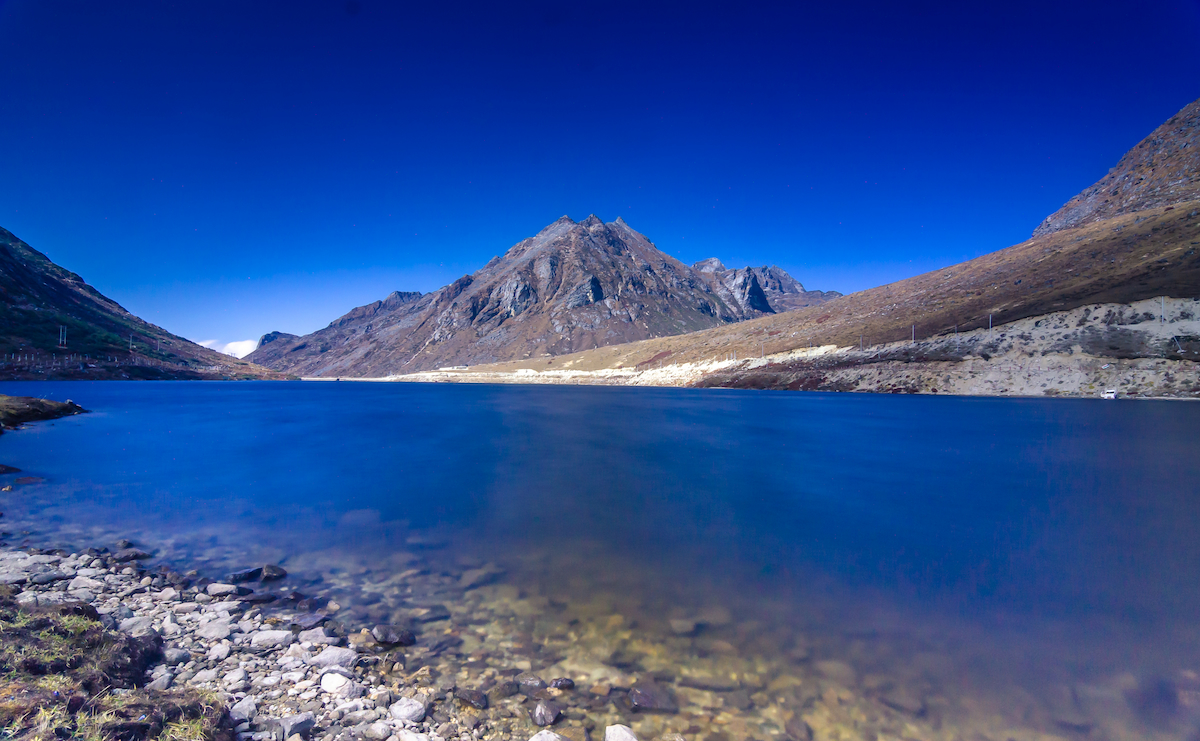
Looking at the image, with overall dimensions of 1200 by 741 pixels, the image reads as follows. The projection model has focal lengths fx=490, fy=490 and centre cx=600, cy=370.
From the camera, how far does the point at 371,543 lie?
41.3 ft

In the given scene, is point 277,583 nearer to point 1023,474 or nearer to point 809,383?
point 1023,474

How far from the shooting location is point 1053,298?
72500mm

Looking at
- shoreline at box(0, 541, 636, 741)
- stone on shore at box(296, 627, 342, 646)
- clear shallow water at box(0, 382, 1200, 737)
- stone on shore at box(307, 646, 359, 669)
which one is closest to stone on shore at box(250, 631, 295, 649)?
shoreline at box(0, 541, 636, 741)

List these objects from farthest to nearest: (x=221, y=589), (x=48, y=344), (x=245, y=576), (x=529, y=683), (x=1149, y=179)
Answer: (x=48, y=344) < (x=1149, y=179) < (x=245, y=576) < (x=221, y=589) < (x=529, y=683)

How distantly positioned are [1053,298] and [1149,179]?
97.6m

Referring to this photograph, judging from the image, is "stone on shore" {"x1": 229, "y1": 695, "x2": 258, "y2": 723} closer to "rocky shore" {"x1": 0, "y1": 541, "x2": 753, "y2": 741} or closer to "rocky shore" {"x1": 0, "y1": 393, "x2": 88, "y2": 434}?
"rocky shore" {"x1": 0, "y1": 541, "x2": 753, "y2": 741}

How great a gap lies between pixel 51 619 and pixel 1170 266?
336 ft

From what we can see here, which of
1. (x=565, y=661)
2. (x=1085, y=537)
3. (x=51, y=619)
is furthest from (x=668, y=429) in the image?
(x=51, y=619)

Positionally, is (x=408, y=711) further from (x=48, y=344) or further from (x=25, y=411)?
(x=48, y=344)

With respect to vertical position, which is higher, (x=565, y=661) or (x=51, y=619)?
(x=51, y=619)

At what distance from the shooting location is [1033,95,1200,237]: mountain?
372 ft

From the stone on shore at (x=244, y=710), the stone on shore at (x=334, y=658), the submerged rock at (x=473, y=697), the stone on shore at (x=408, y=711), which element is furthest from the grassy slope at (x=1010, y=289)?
the stone on shore at (x=244, y=710)

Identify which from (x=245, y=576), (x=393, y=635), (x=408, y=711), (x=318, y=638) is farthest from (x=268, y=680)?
(x=245, y=576)

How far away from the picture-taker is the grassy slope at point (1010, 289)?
220ft
